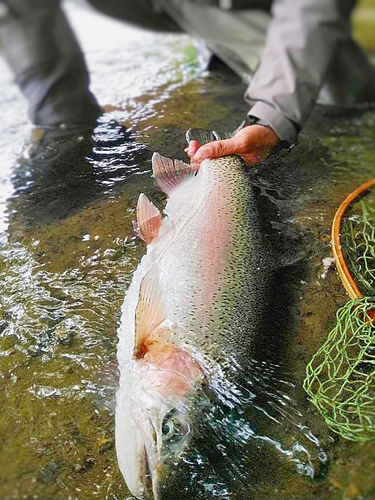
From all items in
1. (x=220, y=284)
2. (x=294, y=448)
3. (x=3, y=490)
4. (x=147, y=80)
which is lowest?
(x=294, y=448)

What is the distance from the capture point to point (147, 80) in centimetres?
274

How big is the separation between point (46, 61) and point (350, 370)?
7.69ft

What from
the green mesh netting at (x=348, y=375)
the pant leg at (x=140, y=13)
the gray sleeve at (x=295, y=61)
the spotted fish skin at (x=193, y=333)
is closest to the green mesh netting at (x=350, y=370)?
the green mesh netting at (x=348, y=375)

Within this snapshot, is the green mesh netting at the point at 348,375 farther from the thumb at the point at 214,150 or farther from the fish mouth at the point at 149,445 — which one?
the thumb at the point at 214,150

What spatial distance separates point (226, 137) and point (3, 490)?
140cm

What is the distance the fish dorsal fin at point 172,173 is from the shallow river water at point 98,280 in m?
0.05

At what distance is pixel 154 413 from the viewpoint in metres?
1.51

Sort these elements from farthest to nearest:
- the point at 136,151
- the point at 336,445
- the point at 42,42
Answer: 1. the point at 42,42
2. the point at 136,151
3. the point at 336,445

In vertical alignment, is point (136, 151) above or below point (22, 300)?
above

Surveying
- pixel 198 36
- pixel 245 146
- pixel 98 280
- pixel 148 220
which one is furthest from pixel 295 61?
pixel 98 280

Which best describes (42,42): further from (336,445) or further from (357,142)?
(336,445)

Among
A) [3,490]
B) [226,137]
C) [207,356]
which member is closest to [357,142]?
[226,137]

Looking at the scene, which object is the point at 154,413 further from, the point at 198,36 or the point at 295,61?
the point at 198,36

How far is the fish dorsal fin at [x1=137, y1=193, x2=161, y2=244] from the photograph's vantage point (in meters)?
1.81
